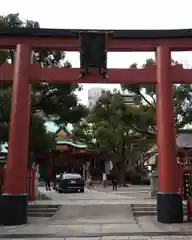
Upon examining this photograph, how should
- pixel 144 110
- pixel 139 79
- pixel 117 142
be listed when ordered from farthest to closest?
pixel 117 142, pixel 144 110, pixel 139 79

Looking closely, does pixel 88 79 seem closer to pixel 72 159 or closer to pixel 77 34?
pixel 77 34

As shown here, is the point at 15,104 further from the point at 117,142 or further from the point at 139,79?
the point at 117,142

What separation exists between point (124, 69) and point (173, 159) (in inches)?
131

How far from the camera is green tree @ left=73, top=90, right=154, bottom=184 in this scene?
953 inches

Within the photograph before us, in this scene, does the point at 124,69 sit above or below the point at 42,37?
below

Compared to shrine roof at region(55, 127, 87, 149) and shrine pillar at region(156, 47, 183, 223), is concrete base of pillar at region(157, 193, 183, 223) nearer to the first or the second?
shrine pillar at region(156, 47, 183, 223)

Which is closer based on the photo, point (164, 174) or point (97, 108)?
point (164, 174)

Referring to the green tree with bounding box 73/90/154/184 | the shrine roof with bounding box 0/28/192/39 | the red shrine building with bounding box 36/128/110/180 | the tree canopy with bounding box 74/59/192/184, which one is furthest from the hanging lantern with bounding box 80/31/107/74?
the red shrine building with bounding box 36/128/110/180

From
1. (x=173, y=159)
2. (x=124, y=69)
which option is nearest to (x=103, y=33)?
(x=124, y=69)

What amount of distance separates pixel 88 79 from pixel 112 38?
1.63 meters

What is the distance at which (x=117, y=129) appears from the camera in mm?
30375

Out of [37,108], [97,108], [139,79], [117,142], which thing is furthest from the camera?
[117,142]

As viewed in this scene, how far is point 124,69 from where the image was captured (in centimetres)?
1248

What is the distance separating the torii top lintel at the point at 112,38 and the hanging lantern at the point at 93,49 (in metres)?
0.22
